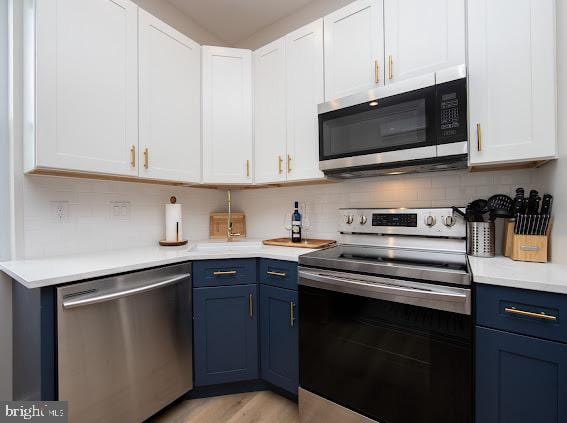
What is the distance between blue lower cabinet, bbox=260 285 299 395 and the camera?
1.57 m

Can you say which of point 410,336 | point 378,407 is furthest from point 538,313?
point 378,407

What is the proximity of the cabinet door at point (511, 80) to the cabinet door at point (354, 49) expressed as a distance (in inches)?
18.0

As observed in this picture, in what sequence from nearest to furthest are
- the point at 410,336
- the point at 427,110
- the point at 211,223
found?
the point at 410,336
the point at 427,110
the point at 211,223

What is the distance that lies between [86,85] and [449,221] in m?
2.17

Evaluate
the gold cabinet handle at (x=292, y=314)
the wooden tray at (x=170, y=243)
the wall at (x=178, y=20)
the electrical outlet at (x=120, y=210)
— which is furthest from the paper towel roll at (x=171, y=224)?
the wall at (x=178, y=20)

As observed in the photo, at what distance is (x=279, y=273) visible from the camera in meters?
1.63

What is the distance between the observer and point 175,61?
76.4 inches

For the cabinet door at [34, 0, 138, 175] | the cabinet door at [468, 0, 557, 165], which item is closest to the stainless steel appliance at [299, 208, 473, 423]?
the cabinet door at [468, 0, 557, 165]

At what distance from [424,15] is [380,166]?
82cm

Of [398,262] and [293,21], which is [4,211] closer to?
[398,262]

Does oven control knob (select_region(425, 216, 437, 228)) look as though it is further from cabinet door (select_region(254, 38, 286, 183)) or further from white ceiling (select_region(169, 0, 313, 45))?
white ceiling (select_region(169, 0, 313, 45))

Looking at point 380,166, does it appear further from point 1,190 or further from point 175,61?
point 1,190

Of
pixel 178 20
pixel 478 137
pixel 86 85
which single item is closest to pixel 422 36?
pixel 478 137

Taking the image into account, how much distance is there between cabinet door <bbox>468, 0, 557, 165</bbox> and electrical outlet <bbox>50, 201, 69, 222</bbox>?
7.55ft
